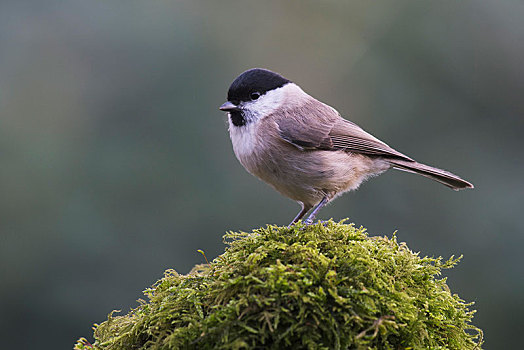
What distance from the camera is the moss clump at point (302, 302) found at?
1.88 metres

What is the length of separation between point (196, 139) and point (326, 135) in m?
2.21

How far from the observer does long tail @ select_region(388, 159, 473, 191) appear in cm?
371

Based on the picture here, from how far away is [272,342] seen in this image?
1876mm

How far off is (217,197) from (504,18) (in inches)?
173

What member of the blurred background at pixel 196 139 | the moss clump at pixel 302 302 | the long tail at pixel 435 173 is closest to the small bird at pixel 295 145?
the long tail at pixel 435 173

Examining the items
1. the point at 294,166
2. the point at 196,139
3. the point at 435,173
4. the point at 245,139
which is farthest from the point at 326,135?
the point at 196,139

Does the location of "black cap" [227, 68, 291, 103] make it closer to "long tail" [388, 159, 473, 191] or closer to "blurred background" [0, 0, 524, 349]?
"long tail" [388, 159, 473, 191]

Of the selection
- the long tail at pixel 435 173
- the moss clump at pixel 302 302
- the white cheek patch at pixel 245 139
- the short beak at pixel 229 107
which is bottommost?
the moss clump at pixel 302 302

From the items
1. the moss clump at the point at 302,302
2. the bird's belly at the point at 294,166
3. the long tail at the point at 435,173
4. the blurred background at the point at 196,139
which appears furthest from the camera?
the blurred background at the point at 196,139

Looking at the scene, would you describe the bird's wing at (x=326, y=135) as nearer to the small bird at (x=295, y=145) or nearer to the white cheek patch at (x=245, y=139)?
the small bird at (x=295, y=145)

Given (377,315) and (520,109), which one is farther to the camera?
(520,109)

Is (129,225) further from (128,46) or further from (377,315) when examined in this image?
(377,315)

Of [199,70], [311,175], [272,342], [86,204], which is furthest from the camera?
[199,70]

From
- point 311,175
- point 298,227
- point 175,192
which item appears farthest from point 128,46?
point 298,227
